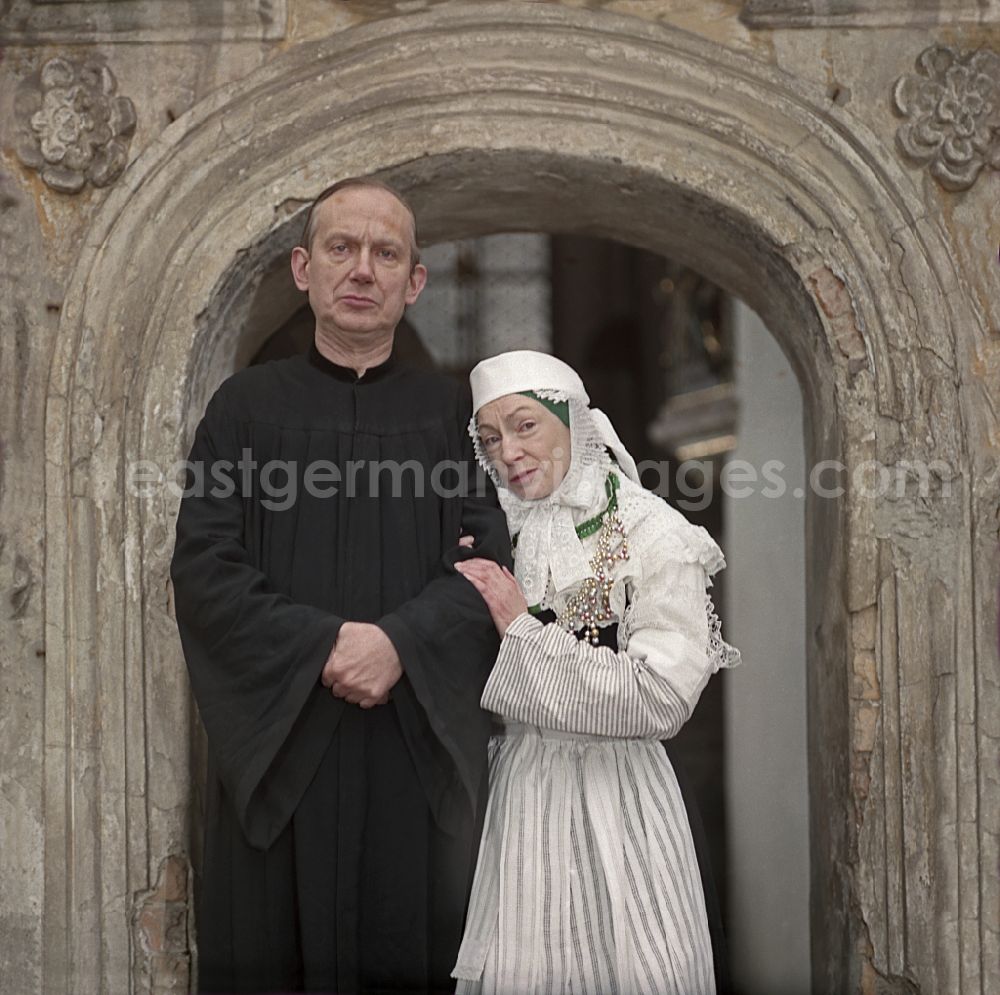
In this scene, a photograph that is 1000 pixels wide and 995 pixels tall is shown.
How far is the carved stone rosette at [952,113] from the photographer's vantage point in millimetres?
3652

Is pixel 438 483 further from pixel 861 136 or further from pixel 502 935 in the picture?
pixel 861 136

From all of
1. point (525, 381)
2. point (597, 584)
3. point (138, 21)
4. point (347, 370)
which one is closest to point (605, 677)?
point (597, 584)

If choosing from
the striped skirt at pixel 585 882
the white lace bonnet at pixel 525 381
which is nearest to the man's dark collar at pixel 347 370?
the white lace bonnet at pixel 525 381

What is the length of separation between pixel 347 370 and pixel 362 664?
69cm

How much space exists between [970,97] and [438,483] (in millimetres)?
1783

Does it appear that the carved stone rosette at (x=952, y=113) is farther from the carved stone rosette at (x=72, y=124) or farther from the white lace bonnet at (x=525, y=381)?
the carved stone rosette at (x=72, y=124)

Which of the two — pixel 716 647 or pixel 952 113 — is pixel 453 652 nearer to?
pixel 716 647

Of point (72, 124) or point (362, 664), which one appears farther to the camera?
point (72, 124)

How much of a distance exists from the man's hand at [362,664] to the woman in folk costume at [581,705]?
0.77 feet

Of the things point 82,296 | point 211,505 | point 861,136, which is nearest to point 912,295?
point 861,136

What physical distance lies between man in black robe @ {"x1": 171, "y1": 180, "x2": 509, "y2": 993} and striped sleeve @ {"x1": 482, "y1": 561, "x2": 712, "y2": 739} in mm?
91

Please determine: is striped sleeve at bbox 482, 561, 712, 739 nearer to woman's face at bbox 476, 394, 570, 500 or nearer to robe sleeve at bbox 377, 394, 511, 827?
robe sleeve at bbox 377, 394, 511, 827

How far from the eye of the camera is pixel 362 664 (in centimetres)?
283

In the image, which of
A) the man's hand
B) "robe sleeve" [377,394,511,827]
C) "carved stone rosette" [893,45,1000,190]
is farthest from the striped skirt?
"carved stone rosette" [893,45,1000,190]
